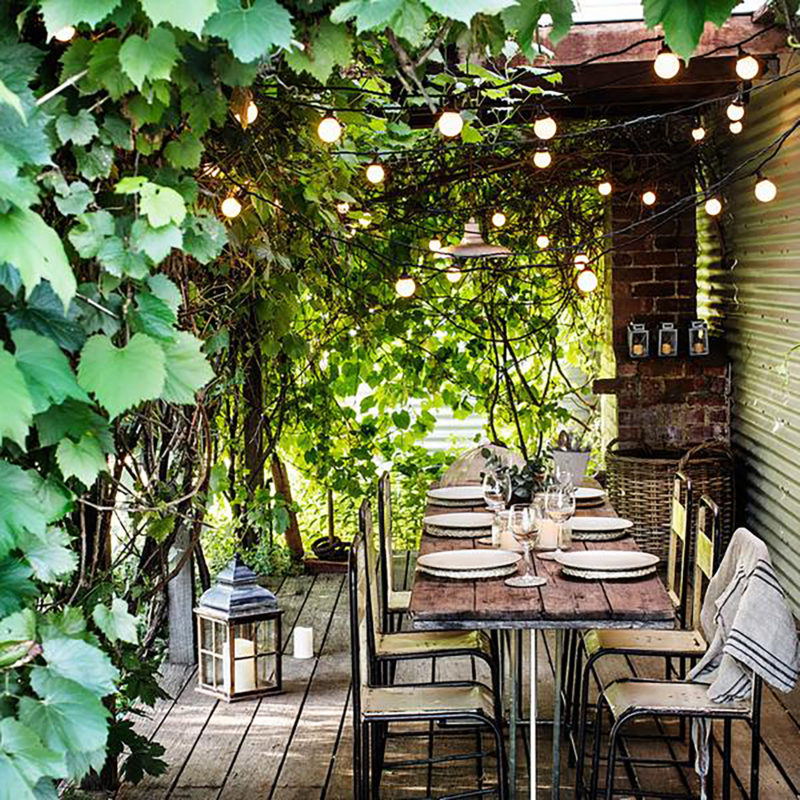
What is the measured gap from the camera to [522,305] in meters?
8.27

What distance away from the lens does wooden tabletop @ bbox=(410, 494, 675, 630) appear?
359 centimetres

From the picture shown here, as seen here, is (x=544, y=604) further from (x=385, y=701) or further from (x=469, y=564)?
(x=385, y=701)

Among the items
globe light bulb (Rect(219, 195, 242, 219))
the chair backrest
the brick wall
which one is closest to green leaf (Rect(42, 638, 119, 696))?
globe light bulb (Rect(219, 195, 242, 219))

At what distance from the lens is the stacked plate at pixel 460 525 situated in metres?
4.74

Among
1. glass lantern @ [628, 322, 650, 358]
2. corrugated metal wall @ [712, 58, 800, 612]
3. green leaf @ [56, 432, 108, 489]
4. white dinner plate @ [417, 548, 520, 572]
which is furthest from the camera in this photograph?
glass lantern @ [628, 322, 650, 358]

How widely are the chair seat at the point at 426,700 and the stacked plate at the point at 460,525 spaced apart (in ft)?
2.87

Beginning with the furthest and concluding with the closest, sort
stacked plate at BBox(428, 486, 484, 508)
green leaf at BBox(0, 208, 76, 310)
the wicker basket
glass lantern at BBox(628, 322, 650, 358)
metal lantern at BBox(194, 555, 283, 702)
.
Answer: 1. glass lantern at BBox(628, 322, 650, 358)
2. the wicker basket
3. stacked plate at BBox(428, 486, 484, 508)
4. metal lantern at BBox(194, 555, 283, 702)
5. green leaf at BBox(0, 208, 76, 310)

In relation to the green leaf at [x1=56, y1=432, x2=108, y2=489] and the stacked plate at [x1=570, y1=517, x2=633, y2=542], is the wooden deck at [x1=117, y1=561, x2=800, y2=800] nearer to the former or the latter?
the stacked plate at [x1=570, y1=517, x2=633, y2=542]

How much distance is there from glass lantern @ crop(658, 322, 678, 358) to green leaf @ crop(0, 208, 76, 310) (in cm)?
623

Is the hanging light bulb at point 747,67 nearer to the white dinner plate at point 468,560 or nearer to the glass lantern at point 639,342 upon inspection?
the white dinner plate at point 468,560

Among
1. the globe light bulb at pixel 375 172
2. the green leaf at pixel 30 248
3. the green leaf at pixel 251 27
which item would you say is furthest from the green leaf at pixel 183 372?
the globe light bulb at pixel 375 172

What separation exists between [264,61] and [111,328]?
1.89 feet

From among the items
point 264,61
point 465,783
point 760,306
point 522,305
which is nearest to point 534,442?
point 522,305

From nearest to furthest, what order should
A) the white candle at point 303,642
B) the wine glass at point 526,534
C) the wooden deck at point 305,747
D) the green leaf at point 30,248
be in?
the green leaf at point 30,248 → the wine glass at point 526,534 → the wooden deck at point 305,747 → the white candle at point 303,642
